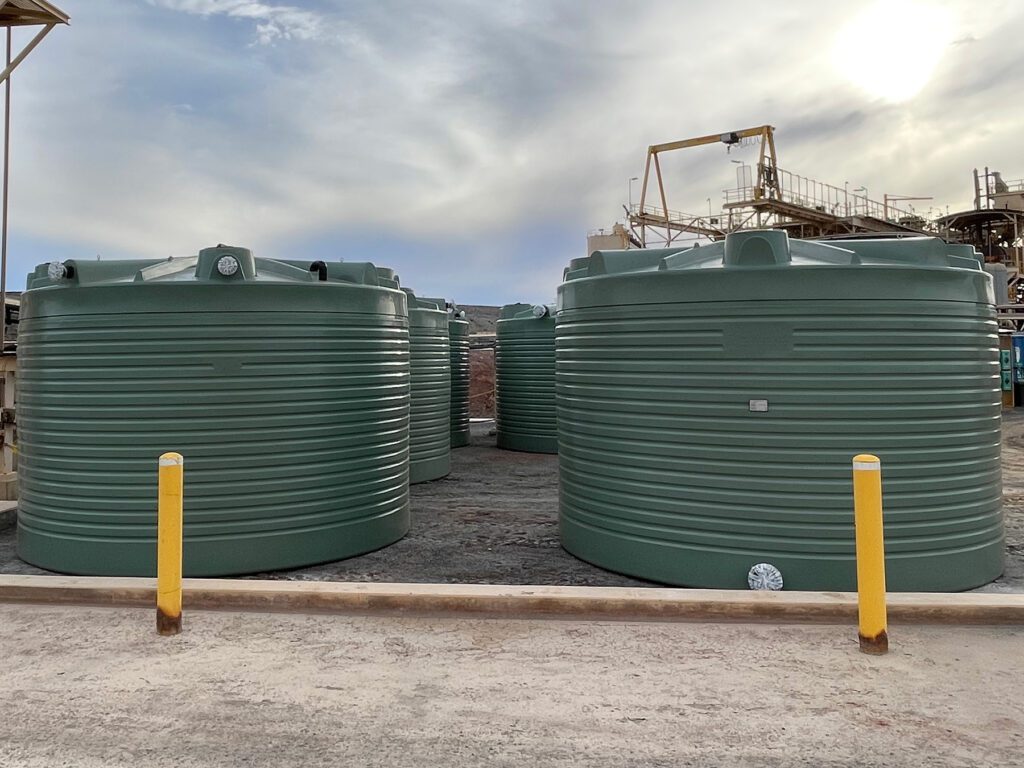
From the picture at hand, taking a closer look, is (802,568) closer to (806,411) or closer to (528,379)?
(806,411)

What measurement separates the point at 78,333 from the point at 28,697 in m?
3.01

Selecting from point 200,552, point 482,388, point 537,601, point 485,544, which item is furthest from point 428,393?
point 482,388

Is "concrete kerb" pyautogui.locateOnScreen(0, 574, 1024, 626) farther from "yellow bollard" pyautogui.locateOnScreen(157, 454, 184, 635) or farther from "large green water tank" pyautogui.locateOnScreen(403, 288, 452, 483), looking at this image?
"large green water tank" pyautogui.locateOnScreen(403, 288, 452, 483)

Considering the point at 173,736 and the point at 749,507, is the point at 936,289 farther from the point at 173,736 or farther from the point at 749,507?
the point at 173,736

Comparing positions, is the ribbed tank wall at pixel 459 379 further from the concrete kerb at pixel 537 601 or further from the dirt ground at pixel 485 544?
the concrete kerb at pixel 537 601

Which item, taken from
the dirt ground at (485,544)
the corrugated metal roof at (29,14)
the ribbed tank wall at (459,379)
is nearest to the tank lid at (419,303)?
the ribbed tank wall at (459,379)

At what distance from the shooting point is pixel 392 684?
11.0ft

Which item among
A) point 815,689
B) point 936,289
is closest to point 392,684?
point 815,689

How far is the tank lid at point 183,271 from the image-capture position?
542 cm

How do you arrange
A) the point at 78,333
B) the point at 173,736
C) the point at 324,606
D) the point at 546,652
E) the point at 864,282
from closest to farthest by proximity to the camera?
1. the point at 173,736
2. the point at 546,652
3. the point at 324,606
4. the point at 864,282
5. the point at 78,333

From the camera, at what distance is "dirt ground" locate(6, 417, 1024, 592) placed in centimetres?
553

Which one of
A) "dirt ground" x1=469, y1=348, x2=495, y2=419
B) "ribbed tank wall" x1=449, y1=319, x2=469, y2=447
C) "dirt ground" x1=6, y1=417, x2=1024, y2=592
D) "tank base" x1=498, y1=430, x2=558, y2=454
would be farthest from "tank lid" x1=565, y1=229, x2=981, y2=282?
"dirt ground" x1=469, y1=348, x2=495, y2=419

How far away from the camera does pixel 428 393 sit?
1011 centimetres

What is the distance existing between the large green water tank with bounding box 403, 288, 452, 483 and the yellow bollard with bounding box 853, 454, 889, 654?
22.7 feet
